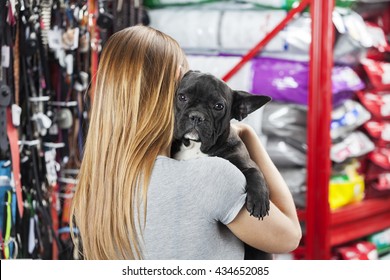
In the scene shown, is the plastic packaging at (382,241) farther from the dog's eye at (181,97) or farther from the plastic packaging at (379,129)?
the dog's eye at (181,97)

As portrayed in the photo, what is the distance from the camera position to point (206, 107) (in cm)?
98

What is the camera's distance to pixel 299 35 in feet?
5.05

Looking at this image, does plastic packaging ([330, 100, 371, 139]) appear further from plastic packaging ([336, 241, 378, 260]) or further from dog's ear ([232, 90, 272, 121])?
dog's ear ([232, 90, 272, 121])

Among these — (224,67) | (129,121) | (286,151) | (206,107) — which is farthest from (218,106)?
(286,151)

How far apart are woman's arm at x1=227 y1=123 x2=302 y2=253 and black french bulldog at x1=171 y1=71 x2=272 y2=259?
19 millimetres

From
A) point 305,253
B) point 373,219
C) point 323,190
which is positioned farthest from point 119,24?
point 373,219

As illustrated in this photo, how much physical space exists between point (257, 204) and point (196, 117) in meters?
0.17

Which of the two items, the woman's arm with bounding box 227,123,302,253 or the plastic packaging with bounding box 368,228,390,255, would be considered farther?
the plastic packaging with bounding box 368,228,390,255

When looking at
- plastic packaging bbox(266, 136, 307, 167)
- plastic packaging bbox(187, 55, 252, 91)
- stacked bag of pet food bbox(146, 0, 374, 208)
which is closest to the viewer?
plastic packaging bbox(187, 55, 252, 91)

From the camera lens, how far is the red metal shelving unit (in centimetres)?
151

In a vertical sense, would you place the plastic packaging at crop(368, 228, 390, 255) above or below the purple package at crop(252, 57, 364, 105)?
below

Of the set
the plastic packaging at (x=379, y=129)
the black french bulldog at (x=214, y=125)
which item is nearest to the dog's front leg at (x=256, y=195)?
the black french bulldog at (x=214, y=125)

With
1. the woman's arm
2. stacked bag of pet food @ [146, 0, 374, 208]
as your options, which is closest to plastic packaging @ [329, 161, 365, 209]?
stacked bag of pet food @ [146, 0, 374, 208]
